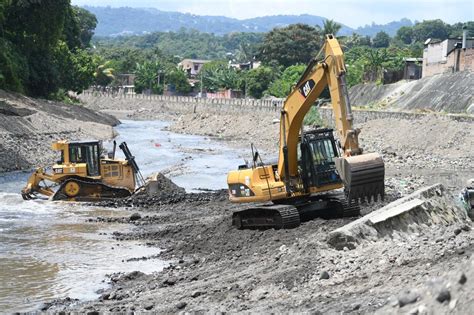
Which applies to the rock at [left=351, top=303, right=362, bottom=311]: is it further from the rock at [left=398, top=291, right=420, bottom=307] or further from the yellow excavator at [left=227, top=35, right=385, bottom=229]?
the yellow excavator at [left=227, top=35, right=385, bottom=229]

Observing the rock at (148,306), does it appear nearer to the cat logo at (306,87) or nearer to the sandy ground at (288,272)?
the sandy ground at (288,272)

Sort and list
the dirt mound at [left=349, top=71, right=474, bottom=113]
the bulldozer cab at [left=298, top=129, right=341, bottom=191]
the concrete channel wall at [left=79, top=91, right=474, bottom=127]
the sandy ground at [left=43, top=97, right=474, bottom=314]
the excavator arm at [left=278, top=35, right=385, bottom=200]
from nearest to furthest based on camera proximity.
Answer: the sandy ground at [left=43, top=97, right=474, bottom=314] → the excavator arm at [left=278, top=35, right=385, bottom=200] → the bulldozer cab at [left=298, top=129, right=341, bottom=191] → the concrete channel wall at [left=79, top=91, right=474, bottom=127] → the dirt mound at [left=349, top=71, right=474, bottom=113]

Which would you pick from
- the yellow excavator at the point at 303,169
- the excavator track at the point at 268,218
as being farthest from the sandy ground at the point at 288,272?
the yellow excavator at the point at 303,169

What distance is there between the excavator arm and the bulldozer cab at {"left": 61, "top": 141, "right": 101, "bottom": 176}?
1144cm

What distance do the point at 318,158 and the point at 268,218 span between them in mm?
1972

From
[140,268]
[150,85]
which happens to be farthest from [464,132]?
[150,85]

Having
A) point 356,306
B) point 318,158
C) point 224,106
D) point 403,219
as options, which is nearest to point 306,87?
point 318,158

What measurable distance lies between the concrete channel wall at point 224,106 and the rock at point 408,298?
4299 centimetres

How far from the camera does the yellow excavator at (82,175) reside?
101 ft

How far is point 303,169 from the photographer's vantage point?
21.0m

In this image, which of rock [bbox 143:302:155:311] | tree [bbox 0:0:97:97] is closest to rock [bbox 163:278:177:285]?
rock [bbox 143:302:155:311]

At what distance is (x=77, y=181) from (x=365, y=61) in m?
77.7

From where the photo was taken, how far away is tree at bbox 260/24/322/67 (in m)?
129

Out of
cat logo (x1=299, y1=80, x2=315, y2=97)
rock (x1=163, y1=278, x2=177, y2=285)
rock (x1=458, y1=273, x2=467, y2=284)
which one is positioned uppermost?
cat logo (x1=299, y1=80, x2=315, y2=97)
